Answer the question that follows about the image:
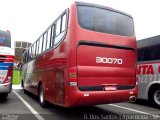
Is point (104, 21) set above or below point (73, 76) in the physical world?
above

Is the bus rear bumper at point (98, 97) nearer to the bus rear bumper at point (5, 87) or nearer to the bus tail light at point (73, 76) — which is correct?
the bus tail light at point (73, 76)

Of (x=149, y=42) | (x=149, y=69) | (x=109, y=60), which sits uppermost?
(x=149, y=42)

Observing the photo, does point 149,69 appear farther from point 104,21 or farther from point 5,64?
point 5,64

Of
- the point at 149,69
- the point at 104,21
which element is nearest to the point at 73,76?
the point at 104,21

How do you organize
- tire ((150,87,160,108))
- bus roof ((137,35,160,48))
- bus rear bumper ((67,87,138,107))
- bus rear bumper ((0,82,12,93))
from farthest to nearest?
bus rear bumper ((0,82,12,93)) < tire ((150,87,160,108)) < bus roof ((137,35,160,48)) < bus rear bumper ((67,87,138,107))

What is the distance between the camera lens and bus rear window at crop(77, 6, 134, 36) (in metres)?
7.48

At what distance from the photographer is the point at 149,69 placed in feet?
34.2

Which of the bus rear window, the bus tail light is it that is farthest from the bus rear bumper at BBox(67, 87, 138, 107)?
the bus rear window

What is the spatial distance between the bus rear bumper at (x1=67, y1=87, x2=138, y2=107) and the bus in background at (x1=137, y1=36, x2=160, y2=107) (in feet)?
8.70

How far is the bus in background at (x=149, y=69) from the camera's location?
10094mm

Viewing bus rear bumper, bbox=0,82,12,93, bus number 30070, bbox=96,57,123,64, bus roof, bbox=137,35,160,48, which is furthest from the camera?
bus rear bumper, bbox=0,82,12,93

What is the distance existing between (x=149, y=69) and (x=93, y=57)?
12.8 ft

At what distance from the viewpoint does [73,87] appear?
696cm

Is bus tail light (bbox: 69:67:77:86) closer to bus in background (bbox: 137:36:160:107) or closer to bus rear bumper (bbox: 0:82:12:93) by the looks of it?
bus in background (bbox: 137:36:160:107)
